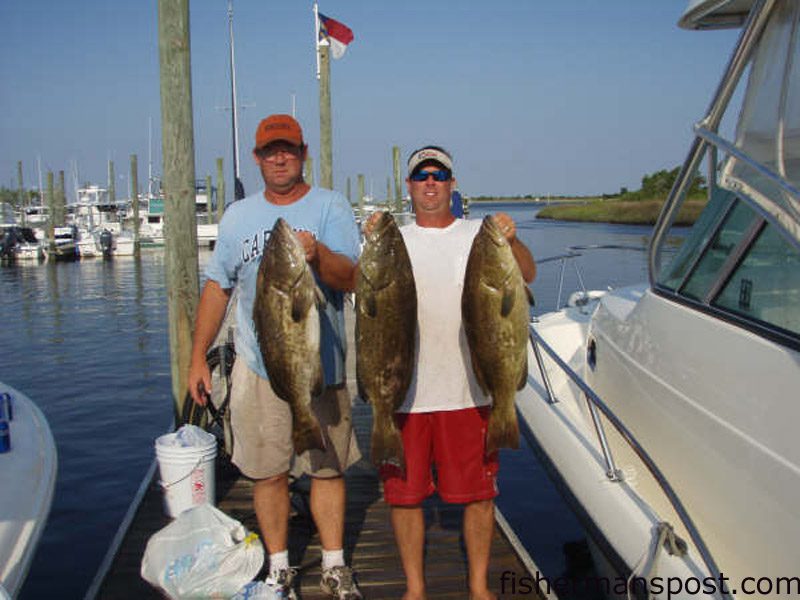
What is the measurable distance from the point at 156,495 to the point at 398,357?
3233mm

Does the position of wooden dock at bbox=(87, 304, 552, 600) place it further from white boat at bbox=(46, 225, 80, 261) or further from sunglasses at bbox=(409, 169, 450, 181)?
white boat at bbox=(46, 225, 80, 261)

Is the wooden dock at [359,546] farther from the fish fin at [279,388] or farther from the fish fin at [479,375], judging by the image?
the fish fin at [479,375]

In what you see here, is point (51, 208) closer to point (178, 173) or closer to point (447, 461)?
point (178, 173)

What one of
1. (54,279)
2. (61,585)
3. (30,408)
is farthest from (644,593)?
(54,279)

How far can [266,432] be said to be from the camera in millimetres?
3762

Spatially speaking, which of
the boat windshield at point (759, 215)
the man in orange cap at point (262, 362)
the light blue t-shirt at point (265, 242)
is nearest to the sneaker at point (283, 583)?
the man in orange cap at point (262, 362)

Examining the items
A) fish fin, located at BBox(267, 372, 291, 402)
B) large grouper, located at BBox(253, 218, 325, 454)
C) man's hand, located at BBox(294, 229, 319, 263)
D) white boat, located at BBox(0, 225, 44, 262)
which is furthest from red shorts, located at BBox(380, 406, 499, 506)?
white boat, located at BBox(0, 225, 44, 262)

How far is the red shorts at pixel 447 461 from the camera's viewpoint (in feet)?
11.6

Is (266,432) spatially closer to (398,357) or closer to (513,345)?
(398,357)

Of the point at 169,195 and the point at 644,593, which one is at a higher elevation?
the point at 169,195

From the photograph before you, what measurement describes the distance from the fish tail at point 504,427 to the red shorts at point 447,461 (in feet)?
0.67

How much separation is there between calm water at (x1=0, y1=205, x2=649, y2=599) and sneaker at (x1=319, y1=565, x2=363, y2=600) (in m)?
3.16

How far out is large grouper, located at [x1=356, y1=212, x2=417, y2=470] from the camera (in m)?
3.16

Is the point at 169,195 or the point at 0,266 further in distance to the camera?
the point at 0,266
